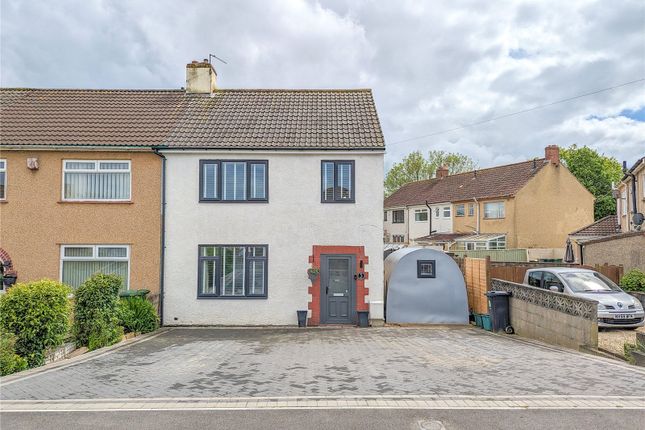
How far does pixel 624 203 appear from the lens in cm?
2677

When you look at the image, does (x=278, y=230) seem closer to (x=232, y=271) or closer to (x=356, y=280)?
(x=232, y=271)

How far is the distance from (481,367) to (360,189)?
7073mm

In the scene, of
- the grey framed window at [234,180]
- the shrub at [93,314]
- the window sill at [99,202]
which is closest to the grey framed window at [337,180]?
the grey framed window at [234,180]

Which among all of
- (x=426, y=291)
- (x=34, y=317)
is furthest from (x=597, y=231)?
(x=34, y=317)

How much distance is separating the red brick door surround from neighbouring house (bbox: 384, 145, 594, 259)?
2296 centimetres

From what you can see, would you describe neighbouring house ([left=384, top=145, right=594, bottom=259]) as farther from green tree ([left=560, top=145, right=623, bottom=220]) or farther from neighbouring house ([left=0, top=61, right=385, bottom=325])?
neighbouring house ([left=0, top=61, right=385, bottom=325])

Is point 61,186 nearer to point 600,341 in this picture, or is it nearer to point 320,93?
point 320,93

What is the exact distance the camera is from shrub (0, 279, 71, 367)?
8531mm

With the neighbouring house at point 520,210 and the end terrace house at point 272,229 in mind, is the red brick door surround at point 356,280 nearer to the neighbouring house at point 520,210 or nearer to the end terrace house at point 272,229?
the end terrace house at point 272,229

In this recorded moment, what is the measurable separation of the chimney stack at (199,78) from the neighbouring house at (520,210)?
2453 cm

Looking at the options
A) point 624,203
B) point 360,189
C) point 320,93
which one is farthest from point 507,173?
point 360,189

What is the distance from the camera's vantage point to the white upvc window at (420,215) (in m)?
42.9

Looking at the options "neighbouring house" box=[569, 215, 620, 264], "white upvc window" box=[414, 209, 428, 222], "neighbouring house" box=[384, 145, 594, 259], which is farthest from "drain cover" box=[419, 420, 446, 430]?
"white upvc window" box=[414, 209, 428, 222]

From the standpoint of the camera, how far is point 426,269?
14344 millimetres
